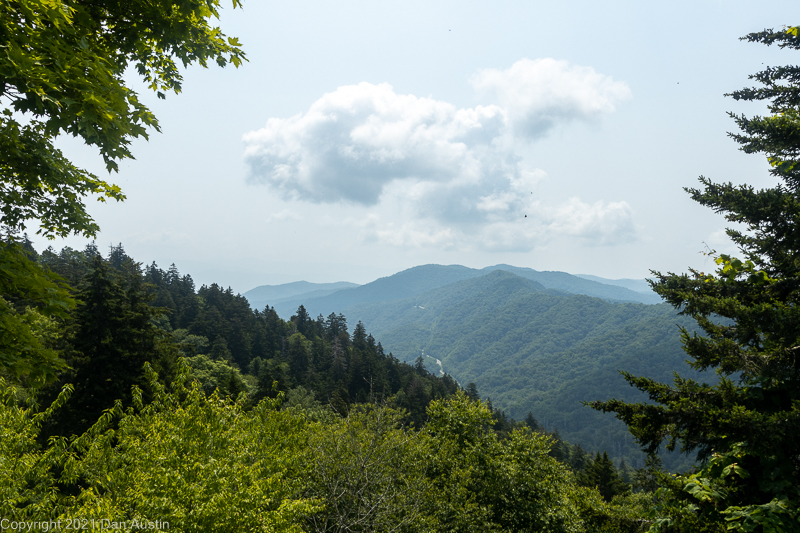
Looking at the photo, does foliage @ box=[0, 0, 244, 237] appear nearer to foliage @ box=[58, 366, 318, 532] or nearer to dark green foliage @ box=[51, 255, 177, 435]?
foliage @ box=[58, 366, 318, 532]

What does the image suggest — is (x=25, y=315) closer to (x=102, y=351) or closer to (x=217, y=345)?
(x=102, y=351)

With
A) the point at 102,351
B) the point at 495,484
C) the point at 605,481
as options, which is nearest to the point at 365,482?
the point at 495,484

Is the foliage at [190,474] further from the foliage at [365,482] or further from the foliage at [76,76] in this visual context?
the foliage at [76,76]

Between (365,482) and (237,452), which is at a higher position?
(237,452)

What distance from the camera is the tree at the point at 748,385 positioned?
6562 millimetres

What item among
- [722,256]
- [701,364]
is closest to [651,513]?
[701,364]

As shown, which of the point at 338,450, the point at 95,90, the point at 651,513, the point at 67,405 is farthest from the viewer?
the point at 67,405

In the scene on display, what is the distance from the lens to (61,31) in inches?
176

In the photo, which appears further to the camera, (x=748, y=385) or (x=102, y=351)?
(x=102, y=351)

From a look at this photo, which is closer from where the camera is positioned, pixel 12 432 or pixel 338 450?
pixel 12 432

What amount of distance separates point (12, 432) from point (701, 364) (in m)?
16.1

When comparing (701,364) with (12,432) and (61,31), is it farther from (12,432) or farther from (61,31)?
(12,432)

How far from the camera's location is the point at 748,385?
7.85 metres

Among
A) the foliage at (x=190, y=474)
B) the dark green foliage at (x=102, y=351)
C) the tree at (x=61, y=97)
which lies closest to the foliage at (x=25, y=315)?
the tree at (x=61, y=97)
